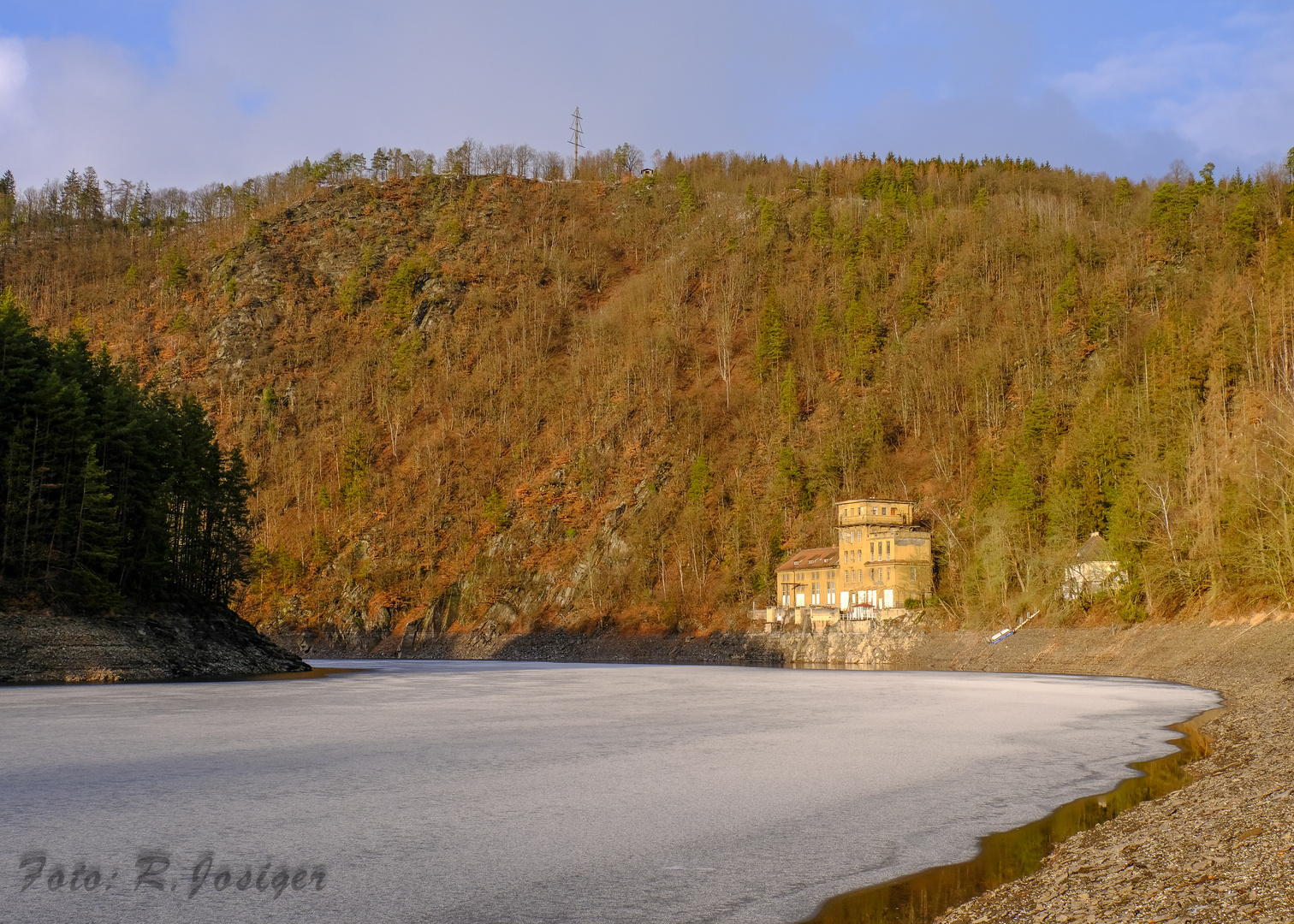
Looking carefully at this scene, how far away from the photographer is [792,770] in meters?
15.9

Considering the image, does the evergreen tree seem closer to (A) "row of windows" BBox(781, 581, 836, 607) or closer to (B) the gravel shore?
(A) "row of windows" BBox(781, 581, 836, 607)

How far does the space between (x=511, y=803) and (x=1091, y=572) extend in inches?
2342

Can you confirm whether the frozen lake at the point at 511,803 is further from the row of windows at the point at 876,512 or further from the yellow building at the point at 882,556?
the row of windows at the point at 876,512

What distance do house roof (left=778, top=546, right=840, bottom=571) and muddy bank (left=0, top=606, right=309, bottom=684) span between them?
4906cm

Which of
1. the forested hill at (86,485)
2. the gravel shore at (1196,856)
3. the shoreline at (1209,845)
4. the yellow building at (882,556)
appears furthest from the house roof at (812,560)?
the gravel shore at (1196,856)

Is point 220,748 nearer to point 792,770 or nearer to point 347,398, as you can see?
point 792,770

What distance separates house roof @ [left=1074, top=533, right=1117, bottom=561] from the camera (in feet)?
206

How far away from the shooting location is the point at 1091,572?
2501 inches

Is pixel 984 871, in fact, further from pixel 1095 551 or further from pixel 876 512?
pixel 876 512

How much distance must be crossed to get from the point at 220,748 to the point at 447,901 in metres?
11.9

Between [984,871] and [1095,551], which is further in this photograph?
[1095,551]

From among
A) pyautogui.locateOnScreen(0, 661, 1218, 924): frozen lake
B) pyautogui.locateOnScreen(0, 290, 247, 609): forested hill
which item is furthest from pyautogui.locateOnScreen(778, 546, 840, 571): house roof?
pyautogui.locateOnScreen(0, 661, 1218, 924): frozen lake

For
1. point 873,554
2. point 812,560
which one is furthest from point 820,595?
point 873,554

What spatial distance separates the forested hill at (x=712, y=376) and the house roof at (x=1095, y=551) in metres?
2.02
